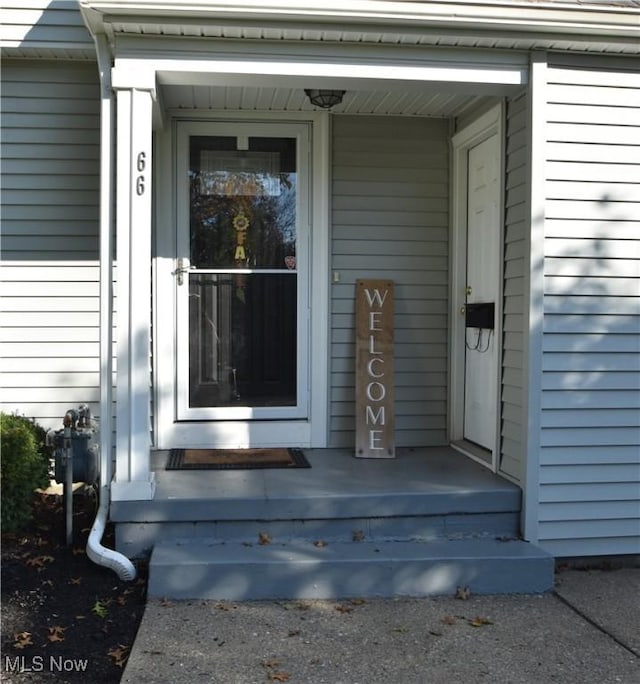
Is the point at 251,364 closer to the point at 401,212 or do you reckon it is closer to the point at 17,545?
the point at 401,212

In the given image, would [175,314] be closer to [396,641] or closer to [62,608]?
[62,608]

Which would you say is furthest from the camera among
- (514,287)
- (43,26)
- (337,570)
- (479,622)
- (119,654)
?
(43,26)

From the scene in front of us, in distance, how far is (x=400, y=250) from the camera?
18.3 feet

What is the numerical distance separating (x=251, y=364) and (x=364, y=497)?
61.0 inches

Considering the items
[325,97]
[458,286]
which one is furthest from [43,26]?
[458,286]

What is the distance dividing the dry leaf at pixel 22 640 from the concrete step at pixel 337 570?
24.1 inches

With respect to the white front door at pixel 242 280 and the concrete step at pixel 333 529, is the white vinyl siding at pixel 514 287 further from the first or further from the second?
the white front door at pixel 242 280

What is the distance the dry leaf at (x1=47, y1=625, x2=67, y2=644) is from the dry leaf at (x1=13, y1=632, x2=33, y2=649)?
85mm

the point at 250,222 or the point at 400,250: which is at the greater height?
the point at 250,222

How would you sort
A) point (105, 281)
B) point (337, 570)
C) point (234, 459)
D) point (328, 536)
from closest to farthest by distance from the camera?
point (337, 570) < point (328, 536) < point (105, 281) < point (234, 459)

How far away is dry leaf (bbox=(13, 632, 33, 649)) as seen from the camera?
3355 millimetres

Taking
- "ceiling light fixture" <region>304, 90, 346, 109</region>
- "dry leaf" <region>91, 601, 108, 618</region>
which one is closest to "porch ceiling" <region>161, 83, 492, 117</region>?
"ceiling light fixture" <region>304, 90, 346, 109</region>

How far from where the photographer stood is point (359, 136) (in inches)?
217

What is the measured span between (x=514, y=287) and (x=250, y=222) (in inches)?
75.0
